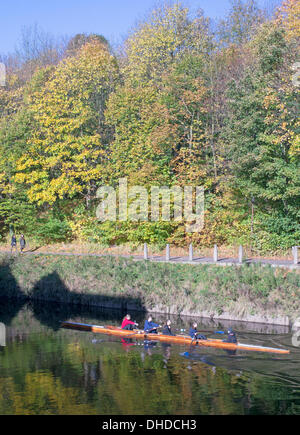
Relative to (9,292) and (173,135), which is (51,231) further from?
(173,135)

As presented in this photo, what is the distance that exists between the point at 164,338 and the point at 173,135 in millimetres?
19546

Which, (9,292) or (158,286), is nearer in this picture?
(158,286)

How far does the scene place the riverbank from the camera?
87.5 ft

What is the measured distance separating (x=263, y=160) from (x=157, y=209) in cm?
811

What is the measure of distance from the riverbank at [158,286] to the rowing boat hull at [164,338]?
4.54m

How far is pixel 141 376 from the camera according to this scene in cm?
1952

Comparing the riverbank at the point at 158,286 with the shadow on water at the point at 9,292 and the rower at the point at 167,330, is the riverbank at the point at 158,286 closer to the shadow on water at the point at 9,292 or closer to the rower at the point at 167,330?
the shadow on water at the point at 9,292

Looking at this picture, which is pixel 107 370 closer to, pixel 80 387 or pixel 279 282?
pixel 80 387

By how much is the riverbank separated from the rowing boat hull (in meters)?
4.54

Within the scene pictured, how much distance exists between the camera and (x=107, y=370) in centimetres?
2038

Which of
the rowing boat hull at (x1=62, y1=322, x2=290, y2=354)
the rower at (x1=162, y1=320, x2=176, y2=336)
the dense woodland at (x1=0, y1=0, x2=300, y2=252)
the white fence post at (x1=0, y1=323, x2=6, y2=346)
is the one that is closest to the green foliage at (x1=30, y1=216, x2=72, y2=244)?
the dense woodland at (x1=0, y1=0, x2=300, y2=252)

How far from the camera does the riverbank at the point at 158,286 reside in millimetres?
26656

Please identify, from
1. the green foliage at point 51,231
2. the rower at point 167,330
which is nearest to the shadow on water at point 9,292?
the green foliage at point 51,231

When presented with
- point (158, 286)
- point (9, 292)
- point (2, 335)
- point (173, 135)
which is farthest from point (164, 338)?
point (173, 135)
